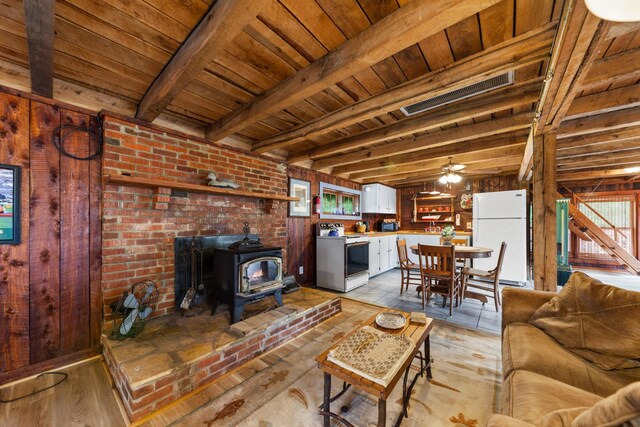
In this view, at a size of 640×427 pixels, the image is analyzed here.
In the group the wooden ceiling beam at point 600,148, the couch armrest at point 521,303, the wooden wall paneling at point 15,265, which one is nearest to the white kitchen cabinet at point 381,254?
the couch armrest at point 521,303

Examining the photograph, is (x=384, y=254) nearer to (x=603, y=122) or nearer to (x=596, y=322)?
(x=603, y=122)

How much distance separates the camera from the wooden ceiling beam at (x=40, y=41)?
1.13 metres

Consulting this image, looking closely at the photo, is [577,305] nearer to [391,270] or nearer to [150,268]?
[150,268]

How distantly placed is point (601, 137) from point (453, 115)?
2300mm

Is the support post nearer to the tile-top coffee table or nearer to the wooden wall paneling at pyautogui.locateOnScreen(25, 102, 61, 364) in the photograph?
the tile-top coffee table

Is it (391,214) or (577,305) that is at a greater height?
Result: (391,214)

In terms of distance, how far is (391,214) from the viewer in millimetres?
6805

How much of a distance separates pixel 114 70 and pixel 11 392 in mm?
2363

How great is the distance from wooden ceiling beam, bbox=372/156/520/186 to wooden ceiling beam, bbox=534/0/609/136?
2143 millimetres

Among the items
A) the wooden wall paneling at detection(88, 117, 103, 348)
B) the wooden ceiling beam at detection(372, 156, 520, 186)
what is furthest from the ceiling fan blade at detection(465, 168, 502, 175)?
the wooden wall paneling at detection(88, 117, 103, 348)

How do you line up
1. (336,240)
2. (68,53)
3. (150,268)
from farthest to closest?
(336,240) < (150,268) < (68,53)

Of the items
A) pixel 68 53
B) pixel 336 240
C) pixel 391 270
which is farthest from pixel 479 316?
pixel 68 53

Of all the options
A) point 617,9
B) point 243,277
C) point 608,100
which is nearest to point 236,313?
point 243,277

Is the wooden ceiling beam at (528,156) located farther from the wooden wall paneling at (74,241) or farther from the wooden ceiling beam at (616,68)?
the wooden wall paneling at (74,241)
